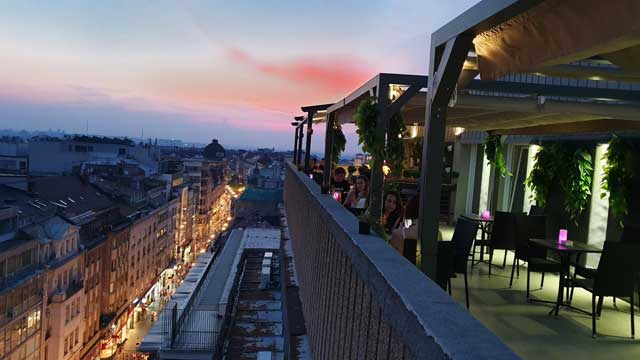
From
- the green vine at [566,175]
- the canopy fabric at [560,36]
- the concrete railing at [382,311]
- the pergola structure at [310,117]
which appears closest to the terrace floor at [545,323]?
the concrete railing at [382,311]

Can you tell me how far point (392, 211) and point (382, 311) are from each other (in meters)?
3.94

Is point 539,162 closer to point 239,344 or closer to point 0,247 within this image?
point 239,344

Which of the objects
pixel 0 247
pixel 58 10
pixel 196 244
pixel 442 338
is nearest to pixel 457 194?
pixel 442 338

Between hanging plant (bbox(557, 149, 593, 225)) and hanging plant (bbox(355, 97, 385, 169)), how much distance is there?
356 cm

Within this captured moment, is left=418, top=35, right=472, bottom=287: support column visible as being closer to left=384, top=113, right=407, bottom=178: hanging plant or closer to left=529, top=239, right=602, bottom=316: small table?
left=384, top=113, right=407, bottom=178: hanging plant

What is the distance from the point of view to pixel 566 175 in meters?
6.98

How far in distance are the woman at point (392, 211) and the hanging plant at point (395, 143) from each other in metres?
0.81

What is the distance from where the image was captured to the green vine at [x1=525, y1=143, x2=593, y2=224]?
6.82m

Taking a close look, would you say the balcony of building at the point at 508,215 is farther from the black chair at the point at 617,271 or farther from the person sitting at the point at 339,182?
the person sitting at the point at 339,182

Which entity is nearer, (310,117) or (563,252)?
(563,252)

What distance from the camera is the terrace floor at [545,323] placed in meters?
4.01

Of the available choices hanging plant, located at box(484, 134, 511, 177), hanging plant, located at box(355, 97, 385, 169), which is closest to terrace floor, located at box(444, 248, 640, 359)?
hanging plant, located at box(355, 97, 385, 169)

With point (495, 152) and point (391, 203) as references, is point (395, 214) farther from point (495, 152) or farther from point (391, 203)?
point (495, 152)

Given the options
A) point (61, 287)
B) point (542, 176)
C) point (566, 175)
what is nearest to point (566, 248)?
point (566, 175)
